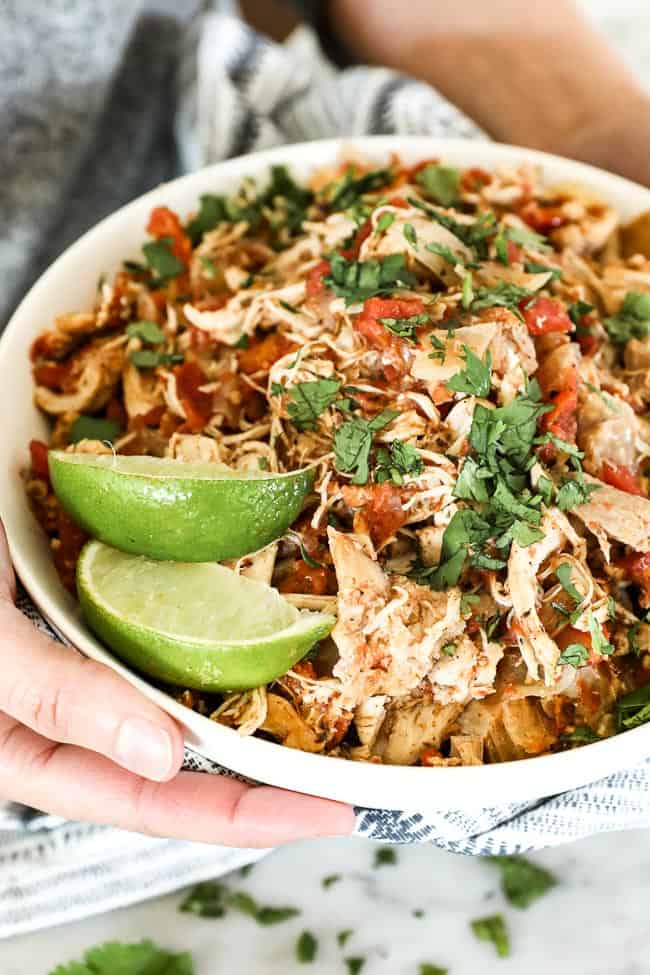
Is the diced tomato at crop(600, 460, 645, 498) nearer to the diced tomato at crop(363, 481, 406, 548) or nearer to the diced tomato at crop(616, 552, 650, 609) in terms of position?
the diced tomato at crop(616, 552, 650, 609)

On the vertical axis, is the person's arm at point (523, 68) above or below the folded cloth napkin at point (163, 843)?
above

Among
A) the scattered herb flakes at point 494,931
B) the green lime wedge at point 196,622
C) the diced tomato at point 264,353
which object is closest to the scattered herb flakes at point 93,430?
the diced tomato at point 264,353

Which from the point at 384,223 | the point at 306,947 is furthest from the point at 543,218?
the point at 306,947

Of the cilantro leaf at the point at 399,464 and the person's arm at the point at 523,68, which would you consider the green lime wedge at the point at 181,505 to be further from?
the person's arm at the point at 523,68

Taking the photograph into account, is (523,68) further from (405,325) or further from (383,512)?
(383,512)

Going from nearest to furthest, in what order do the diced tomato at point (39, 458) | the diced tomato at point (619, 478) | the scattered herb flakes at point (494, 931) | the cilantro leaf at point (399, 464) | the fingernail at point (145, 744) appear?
1. the fingernail at point (145, 744)
2. the cilantro leaf at point (399, 464)
3. the diced tomato at point (619, 478)
4. the scattered herb flakes at point (494, 931)
5. the diced tomato at point (39, 458)

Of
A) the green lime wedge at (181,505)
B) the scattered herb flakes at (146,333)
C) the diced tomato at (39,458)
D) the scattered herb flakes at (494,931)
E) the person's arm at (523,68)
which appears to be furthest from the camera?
the person's arm at (523,68)

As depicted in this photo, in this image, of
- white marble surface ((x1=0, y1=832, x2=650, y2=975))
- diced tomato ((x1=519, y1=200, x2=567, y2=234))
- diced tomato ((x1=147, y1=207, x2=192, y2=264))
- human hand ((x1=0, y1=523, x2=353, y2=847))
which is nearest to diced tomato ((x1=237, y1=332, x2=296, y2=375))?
diced tomato ((x1=147, y1=207, x2=192, y2=264))
